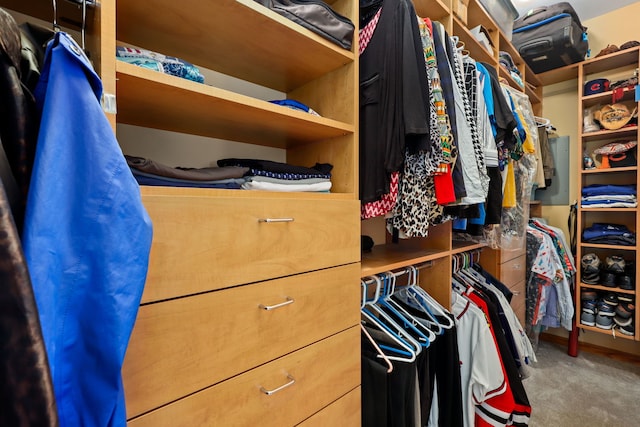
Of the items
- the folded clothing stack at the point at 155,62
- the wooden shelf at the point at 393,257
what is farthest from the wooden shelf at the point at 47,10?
the wooden shelf at the point at 393,257

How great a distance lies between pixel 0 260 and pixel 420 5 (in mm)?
1660

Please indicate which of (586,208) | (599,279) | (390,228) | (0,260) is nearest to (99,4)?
(0,260)

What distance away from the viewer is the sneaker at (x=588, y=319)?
91.1 inches

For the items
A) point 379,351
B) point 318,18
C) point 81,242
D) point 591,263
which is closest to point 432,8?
point 318,18

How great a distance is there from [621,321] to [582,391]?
26.4 inches

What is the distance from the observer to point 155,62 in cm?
65

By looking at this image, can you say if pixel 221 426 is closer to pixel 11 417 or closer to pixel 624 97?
pixel 11 417

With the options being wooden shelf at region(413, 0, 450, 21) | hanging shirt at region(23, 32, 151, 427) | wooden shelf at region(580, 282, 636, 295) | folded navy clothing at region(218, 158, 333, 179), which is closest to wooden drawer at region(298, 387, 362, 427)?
hanging shirt at region(23, 32, 151, 427)

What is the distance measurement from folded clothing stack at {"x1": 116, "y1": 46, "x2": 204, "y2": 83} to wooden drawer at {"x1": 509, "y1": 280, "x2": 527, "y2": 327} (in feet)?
7.80

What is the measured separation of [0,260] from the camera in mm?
254

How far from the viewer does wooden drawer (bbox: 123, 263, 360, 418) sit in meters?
0.55

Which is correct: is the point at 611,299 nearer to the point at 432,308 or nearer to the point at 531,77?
the point at 531,77

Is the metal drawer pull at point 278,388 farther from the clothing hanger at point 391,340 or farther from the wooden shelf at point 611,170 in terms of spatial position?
the wooden shelf at point 611,170

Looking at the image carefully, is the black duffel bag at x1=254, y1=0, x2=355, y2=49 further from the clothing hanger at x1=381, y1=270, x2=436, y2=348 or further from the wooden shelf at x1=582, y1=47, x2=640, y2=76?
the wooden shelf at x1=582, y1=47, x2=640, y2=76
